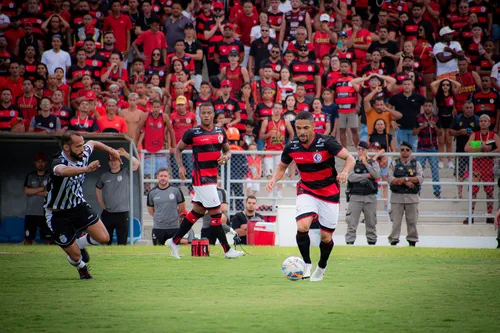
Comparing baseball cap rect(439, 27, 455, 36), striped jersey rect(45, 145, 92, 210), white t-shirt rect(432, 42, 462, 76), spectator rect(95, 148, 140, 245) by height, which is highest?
baseball cap rect(439, 27, 455, 36)

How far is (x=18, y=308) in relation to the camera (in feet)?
26.7

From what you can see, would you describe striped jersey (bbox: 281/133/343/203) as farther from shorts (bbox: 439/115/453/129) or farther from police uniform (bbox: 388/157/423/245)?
shorts (bbox: 439/115/453/129)

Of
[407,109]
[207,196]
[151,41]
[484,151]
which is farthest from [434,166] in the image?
[151,41]

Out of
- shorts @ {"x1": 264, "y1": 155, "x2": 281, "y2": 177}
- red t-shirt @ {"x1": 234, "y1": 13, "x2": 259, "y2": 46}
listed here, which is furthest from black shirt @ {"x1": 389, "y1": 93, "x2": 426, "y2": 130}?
red t-shirt @ {"x1": 234, "y1": 13, "x2": 259, "y2": 46}

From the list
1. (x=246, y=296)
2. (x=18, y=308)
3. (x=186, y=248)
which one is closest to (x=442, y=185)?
(x=186, y=248)

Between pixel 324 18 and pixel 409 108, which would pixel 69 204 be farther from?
pixel 324 18

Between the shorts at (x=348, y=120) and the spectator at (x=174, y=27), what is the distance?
16.9 feet

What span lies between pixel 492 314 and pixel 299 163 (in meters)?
3.51

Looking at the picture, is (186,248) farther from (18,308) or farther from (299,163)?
(18,308)

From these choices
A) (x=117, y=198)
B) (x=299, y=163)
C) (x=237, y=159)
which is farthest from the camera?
(x=237, y=159)

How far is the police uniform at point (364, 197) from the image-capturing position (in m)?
16.9

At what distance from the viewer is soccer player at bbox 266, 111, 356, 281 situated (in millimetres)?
10211

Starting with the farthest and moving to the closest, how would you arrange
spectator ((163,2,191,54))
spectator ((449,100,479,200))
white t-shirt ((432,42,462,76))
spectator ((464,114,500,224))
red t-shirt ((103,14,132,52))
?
red t-shirt ((103,14,132,52))
spectator ((163,2,191,54))
white t-shirt ((432,42,462,76))
spectator ((449,100,479,200))
spectator ((464,114,500,224))

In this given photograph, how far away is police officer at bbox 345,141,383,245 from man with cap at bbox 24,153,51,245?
654 cm
